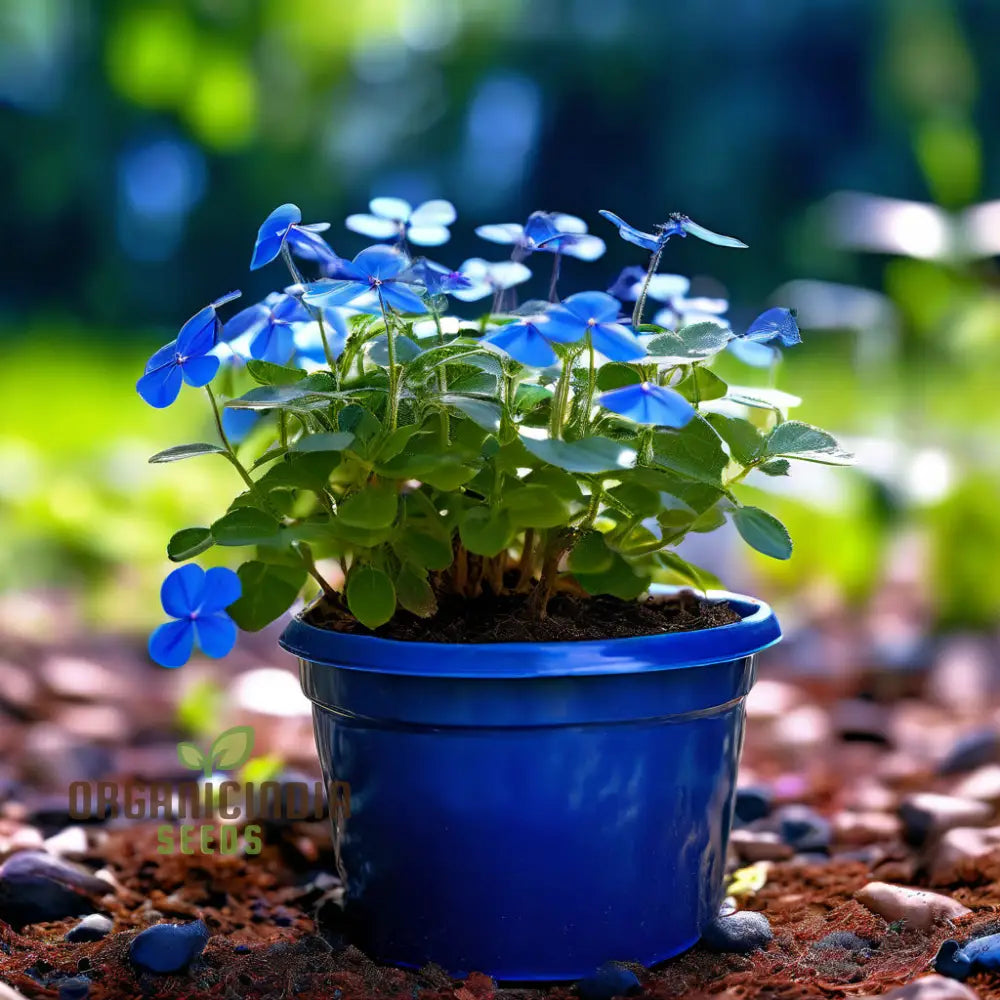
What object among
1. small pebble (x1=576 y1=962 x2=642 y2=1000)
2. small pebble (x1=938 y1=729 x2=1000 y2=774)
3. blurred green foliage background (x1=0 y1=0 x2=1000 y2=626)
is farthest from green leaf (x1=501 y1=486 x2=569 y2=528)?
blurred green foliage background (x1=0 y1=0 x2=1000 y2=626)

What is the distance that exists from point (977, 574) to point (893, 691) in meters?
0.44

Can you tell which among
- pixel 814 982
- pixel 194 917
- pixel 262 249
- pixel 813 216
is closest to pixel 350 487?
pixel 262 249

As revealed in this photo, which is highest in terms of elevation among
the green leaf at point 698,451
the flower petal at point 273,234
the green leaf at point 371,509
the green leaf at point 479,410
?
the flower petal at point 273,234

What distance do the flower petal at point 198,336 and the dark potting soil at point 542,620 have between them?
27cm

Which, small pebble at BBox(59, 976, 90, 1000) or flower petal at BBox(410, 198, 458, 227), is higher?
flower petal at BBox(410, 198, 458, 227)

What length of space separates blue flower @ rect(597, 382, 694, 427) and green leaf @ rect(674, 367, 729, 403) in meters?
0.19

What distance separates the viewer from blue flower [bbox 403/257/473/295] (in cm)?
109

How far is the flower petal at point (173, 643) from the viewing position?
955 millimetres

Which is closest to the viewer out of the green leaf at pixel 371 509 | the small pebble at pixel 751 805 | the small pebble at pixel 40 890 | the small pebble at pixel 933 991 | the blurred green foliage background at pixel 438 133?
the small pebble at pixel 933 991

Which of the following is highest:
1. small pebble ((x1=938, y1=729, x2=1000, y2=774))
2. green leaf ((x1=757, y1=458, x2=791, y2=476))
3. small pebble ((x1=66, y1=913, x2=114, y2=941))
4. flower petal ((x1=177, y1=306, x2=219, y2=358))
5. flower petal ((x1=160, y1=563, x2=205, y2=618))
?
flower petal ((x1=177, y1=306, x2=219, y2=358))

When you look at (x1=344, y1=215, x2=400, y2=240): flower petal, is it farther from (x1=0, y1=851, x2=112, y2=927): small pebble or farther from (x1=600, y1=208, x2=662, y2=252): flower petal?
(x1=0, y1=851, x2=112, y2=927): small pebble

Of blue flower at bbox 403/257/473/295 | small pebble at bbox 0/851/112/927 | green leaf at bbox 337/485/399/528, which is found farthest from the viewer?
small pebble at bbox 0/851/112/927

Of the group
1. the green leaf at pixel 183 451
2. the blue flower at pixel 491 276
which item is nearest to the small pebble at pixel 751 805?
the blue flower at pixel 491 276

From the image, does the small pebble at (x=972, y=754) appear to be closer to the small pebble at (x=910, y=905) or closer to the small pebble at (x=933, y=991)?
the small pebble at (x=910, y=905)
